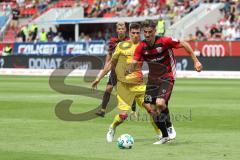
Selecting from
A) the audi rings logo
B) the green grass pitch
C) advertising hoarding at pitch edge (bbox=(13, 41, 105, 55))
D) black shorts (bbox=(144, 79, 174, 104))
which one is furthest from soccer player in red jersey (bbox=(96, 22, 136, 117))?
advertising hoarding at pitch edge (bbox=(13, 41, 105, 55))

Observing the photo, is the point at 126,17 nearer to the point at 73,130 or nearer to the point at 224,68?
the point at 224,68

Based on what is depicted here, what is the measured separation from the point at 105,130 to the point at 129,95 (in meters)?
1.99

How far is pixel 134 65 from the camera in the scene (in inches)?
535

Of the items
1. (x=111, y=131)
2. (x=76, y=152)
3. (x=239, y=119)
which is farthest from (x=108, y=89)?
(x=76, y=152)

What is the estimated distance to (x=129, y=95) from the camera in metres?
12.8

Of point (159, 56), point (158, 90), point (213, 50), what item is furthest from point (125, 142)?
point (213, 50)

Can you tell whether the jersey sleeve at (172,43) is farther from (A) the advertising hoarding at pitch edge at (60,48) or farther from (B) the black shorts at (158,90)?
(A) the advertising hoarding at pitch edge at (60,48)

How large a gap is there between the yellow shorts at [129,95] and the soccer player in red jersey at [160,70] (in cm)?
30

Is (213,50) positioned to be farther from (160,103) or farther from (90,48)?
(160,103)

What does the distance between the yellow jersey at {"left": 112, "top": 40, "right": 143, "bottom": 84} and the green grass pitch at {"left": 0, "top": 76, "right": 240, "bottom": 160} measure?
1.11m

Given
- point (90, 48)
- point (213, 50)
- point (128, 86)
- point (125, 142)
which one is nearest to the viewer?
point (125, 142)

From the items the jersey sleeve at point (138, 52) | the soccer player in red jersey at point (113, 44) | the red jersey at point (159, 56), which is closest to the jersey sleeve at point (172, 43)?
the red jersey at point (159, 56)

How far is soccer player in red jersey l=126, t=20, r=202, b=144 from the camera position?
12195 millimetres

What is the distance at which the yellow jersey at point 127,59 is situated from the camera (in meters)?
13.4
